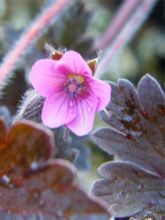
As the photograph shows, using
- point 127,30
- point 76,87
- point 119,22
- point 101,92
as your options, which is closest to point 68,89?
point 76,87

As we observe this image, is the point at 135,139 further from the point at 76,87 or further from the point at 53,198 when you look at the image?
the point at 53,198

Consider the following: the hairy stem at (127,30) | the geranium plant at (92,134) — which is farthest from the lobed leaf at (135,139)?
the hairy stem at (127,30)

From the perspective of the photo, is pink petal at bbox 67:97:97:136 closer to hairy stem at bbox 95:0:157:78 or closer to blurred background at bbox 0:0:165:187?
hairy stem at bbox 95:0:157:78

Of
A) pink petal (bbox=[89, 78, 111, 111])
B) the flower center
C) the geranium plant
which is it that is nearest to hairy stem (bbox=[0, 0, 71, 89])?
the geranium plant

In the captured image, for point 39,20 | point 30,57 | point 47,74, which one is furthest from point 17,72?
point 47,74

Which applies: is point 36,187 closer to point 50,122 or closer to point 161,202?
point 50,122

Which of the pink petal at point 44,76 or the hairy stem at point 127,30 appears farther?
the hairy stem at point 127,30

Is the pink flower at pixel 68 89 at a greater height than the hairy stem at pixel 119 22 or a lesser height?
greater

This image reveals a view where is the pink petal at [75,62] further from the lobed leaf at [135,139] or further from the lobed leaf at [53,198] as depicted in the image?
the lobed leaf at [53,198]

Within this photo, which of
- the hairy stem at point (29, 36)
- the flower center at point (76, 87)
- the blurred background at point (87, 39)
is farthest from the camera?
the blurred background at point (87, 39)
